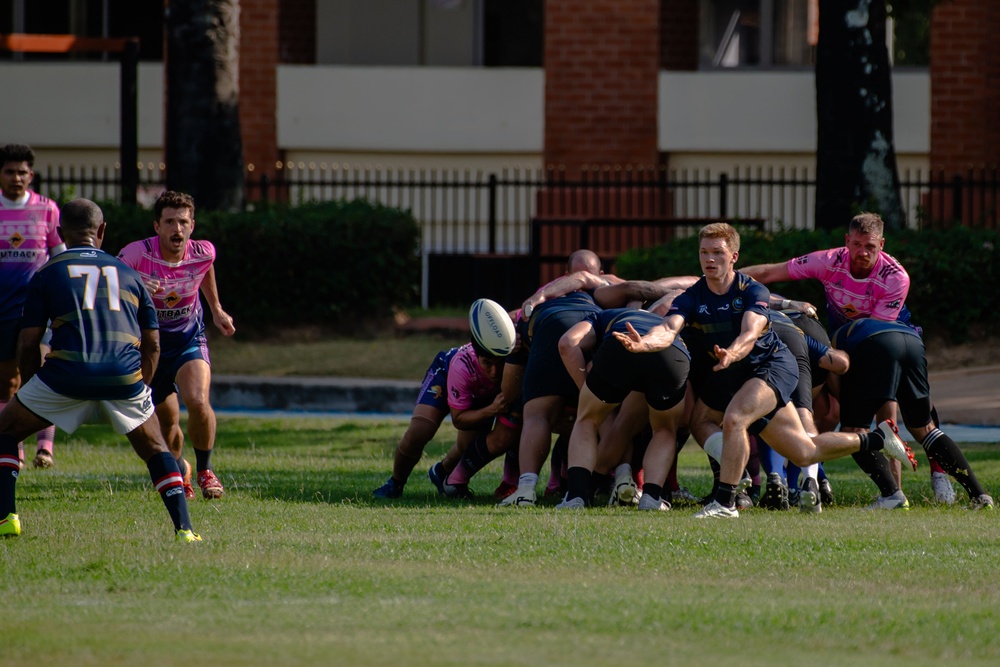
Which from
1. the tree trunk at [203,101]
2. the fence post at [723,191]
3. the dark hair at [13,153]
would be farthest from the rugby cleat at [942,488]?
the tree trunk at [203,101]

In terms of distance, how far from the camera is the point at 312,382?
56.5 ft

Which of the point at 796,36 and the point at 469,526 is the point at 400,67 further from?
the point at 469,526

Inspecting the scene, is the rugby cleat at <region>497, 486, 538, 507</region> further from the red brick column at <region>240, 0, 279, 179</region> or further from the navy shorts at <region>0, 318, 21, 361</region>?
the red brick column at <region>240, 0, 279, 179</region>

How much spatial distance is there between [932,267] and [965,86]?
23.8 feet

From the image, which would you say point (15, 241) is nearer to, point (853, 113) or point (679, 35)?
point (853, 113)

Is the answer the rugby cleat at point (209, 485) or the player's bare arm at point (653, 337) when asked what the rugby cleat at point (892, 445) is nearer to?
the player's bare arm at point (653, 337)

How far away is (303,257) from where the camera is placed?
19.6 meters

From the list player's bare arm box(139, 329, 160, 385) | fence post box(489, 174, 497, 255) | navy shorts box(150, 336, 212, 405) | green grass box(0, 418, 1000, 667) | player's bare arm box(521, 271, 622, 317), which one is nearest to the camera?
green grass box(0, 418, 1000, 667)

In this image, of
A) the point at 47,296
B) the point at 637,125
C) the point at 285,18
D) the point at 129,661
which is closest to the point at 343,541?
the point at 47,296

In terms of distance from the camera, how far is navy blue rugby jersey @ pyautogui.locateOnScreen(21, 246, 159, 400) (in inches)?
312

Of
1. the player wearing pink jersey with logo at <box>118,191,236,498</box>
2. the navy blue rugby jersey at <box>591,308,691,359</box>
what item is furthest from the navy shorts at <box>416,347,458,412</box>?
the player wearing pink jersey with logo at <box>118,191,236,498</box>

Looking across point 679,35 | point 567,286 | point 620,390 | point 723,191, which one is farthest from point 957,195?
point 620,390

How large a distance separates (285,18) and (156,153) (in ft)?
10.3

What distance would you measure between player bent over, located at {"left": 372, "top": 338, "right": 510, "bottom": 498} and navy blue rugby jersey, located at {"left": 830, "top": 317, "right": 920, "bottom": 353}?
2.22 m
